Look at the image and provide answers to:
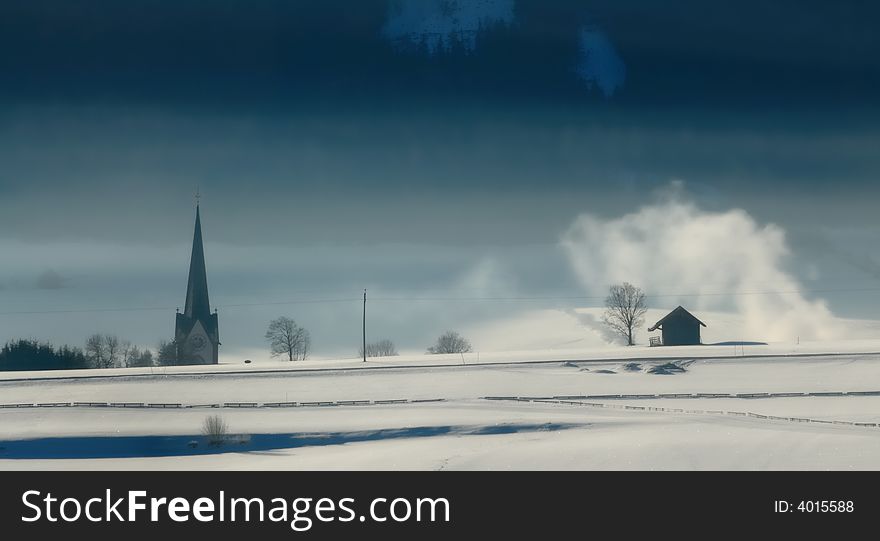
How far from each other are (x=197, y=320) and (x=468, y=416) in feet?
318

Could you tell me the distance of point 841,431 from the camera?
4569 centimetres

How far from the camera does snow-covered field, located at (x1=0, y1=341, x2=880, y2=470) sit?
39125 millimetres

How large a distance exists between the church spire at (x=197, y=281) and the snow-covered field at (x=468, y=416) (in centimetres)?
5490

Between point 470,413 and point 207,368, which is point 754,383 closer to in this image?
point 470,413

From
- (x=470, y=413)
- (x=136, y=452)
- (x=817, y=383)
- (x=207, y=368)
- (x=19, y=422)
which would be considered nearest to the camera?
(x=136, y=452)

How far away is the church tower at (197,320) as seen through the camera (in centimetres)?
14250

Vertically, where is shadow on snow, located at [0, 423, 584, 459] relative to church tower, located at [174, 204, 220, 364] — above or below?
below

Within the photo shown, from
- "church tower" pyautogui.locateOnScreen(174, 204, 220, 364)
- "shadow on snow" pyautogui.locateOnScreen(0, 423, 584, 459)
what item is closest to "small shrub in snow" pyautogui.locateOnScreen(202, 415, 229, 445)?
"shadow on snow" pyautogui.locateOnScreen(0, 423, 584, 459)

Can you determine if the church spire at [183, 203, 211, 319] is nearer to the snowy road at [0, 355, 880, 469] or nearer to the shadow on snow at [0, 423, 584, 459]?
the snowy road at [0, 355, 880, 469]

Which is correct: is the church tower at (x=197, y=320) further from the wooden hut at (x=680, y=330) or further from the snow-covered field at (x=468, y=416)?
the wooden hut at (x=680, y=330)

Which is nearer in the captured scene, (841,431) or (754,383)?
(841,431)

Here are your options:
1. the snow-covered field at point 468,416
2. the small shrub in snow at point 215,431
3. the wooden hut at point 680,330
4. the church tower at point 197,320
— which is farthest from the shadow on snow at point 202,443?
the church tower at point 197,320
